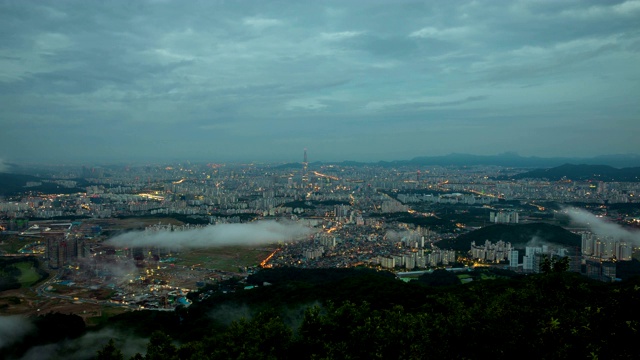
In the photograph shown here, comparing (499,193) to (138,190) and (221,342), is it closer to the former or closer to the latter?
(138,190)

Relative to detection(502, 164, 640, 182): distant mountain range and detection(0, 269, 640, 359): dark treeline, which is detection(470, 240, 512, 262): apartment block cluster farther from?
detection(502, 164, 640, 182): distant mountain range

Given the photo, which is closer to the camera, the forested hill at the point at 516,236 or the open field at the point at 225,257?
the open field at the point at 225,257

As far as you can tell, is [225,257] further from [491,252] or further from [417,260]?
[491,252]

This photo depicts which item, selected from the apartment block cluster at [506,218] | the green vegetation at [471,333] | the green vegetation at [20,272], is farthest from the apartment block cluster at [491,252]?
the green vegetation at [20,272]

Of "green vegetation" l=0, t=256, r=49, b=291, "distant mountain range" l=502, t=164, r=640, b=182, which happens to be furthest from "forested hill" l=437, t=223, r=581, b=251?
"distant mountain range" l=502, t=164, r=640, b=182

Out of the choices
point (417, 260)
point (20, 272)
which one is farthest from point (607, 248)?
point (20, 272)

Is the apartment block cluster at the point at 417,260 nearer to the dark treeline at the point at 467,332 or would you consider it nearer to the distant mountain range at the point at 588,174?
the dark treeline at the point at 467,332
